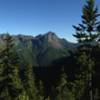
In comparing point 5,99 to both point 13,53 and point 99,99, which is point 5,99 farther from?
point 99,99

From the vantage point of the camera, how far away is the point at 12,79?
1754 inches

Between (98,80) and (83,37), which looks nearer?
(83,37)

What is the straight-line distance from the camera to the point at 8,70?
4434 cm

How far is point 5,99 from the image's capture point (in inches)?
1750

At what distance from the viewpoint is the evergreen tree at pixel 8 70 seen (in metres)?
43.5

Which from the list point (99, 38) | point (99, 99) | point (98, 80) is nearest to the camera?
point (99, 38)

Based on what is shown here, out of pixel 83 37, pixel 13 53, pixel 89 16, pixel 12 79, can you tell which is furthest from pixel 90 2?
pixel 12 79

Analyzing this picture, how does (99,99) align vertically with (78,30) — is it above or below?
below

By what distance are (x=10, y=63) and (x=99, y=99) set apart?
2420cm

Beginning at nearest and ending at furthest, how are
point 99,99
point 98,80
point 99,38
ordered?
point 99,38 → point 99,99 → point 98,80

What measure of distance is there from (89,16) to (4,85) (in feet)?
55.1

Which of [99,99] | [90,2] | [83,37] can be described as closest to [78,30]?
[83,37]

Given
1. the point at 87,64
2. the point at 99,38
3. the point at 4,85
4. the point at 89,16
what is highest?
the point at 89,16

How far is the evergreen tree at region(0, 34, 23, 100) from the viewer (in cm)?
4353
